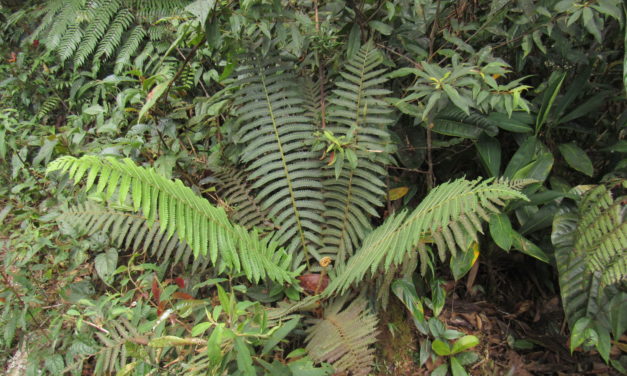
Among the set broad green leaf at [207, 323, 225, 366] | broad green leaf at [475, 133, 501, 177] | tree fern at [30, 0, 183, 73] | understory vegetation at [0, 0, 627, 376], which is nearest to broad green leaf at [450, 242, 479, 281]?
understory vegetation at [0, 0, 627, 376]

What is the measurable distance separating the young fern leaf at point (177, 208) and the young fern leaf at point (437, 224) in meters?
0.36

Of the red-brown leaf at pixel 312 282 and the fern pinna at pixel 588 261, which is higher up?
the fern pinna at pixel 588 261

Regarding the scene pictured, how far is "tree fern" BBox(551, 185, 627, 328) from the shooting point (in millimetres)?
1611

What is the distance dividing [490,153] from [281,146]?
1.01 meters

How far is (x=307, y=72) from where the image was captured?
2219 millimetres

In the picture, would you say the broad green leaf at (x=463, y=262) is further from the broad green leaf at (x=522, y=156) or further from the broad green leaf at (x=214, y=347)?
the broad green leaf at (x=214, y=347)

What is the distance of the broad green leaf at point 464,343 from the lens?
67.5 inches

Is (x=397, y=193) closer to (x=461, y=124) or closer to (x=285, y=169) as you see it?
(x=461, y=124)

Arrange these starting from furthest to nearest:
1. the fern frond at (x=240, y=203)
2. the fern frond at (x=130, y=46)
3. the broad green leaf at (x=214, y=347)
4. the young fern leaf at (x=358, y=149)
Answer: the fern frond at (x=130, y=46)
the fern frond at (x=240, y=203)
the young fern leaf at (x=358, y=149)
the broad green leaf at (x=214, y=347)

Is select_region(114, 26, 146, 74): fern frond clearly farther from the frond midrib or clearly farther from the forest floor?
the forest floor

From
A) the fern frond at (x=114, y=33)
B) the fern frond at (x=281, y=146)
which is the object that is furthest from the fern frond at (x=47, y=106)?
the fern frond at (x=281, y=146)

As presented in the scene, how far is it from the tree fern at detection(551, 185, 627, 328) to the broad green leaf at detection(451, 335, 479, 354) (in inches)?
15.9

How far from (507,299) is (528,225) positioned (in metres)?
0.44

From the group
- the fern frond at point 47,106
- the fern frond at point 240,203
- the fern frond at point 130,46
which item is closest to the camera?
the fern frond at point 240,203
